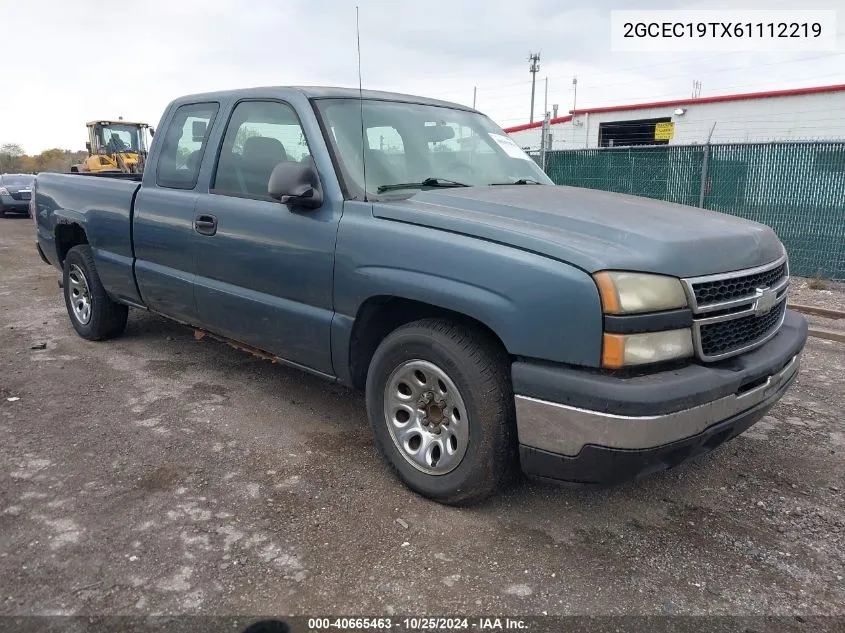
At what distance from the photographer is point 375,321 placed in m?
3.27

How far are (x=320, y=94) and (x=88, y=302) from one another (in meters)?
3.18

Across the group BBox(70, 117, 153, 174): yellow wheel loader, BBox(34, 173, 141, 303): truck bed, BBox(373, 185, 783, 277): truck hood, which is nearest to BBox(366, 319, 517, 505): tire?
BBox(373, 185, 783, 277): truck hood

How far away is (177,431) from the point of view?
3.82 m

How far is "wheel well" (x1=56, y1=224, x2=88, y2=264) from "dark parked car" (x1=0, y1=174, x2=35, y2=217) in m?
15.7

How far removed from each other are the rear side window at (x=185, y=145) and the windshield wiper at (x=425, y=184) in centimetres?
152

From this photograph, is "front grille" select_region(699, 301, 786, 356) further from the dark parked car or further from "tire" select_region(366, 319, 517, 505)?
the dark parked car

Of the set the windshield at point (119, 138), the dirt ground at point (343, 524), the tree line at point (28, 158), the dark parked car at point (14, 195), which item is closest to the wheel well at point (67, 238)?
the dirt ground at point (343, 524)

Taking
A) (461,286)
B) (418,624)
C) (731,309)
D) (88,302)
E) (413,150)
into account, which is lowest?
(418,624)

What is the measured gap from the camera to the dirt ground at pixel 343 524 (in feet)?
7.92

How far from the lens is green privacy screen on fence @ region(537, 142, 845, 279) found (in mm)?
8641

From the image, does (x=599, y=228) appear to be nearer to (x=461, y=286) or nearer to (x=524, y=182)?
(x=461, y=286)

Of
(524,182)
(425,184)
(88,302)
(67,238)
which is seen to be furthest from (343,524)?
(67,238)

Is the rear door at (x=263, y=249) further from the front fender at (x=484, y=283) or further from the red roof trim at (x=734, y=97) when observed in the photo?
the red roof trim at (x=734, y=97)

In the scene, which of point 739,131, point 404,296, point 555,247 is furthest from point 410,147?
point 739,131
